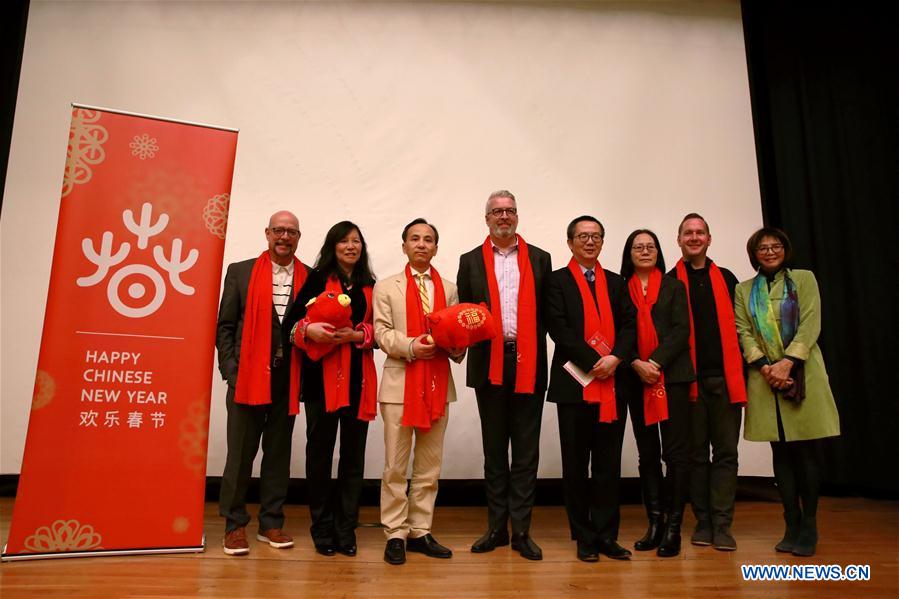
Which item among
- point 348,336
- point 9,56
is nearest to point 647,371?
point 348,336

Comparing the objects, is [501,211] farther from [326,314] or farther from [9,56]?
[9,56]

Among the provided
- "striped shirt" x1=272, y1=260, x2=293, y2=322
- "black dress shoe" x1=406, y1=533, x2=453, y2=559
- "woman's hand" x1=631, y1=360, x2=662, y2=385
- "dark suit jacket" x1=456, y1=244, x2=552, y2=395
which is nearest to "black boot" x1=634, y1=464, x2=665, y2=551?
"woman's hand" x1=631, y1=360, x2=662, y2=385

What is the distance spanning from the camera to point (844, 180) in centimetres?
416

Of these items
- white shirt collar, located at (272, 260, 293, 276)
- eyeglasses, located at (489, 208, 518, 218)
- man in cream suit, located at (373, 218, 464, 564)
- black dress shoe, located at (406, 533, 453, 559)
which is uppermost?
eyeglasses, located at (489, 208, 518, 218)

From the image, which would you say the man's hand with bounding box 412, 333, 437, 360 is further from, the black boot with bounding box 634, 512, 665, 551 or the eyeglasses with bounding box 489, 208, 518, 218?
the black boot with bounding box 634, 512, 665, 551

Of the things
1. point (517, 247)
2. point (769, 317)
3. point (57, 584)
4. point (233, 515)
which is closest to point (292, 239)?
point (517, 247)

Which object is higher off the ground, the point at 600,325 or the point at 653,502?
the point at 600,325

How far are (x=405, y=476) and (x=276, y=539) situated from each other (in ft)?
2.32

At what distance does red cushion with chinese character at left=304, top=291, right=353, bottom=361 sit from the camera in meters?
2.48

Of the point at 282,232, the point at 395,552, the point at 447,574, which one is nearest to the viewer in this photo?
the point at 447,574

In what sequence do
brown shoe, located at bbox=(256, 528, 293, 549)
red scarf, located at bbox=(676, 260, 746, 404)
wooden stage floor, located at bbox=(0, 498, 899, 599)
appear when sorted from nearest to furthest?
wooden stage floor, located at bbox=(0, 498, 899, 599) < brown shoe, located at bbox=(256, 528, 293, 549) < red scarf, located at bbox=(676, 260, 746, 404)

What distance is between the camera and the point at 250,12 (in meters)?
4.34

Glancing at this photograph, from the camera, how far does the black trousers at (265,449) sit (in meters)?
2.65

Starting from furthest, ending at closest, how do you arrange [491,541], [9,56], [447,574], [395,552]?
[9,56], [491,541], [395,552], [447,574]
